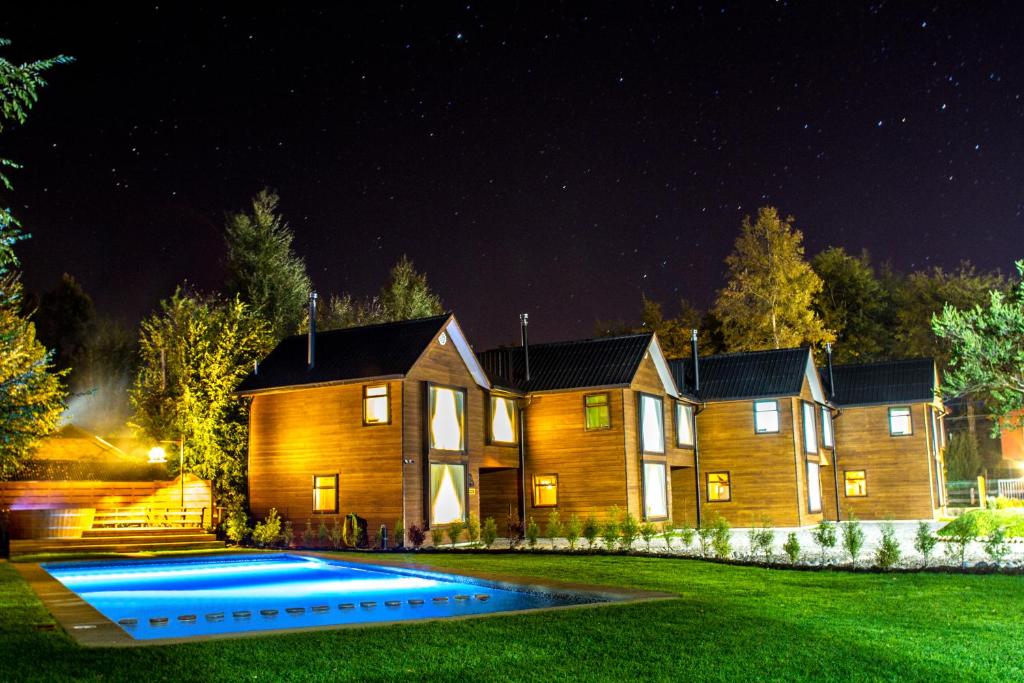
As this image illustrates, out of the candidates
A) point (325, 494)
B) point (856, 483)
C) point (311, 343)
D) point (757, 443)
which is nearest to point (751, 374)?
point (757, 443)

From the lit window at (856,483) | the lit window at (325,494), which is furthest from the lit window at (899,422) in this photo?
the lit window at (325,494)

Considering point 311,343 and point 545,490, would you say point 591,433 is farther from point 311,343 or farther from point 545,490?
point 311,343

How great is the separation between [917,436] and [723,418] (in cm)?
811

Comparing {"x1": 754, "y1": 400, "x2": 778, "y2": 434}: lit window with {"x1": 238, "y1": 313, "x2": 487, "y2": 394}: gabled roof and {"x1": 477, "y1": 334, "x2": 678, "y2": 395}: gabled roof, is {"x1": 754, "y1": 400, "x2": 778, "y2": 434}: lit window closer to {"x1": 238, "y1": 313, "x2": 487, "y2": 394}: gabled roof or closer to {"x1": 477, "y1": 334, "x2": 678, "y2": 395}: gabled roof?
{"x1": 477, "y1": 334, "x2": 678, "y2": 395}: gabled roof

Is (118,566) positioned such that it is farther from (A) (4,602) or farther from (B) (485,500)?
(B) (485,500)

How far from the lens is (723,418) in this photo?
33719 mm

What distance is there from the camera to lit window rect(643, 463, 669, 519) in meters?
29.3

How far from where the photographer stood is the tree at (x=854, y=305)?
186 ft

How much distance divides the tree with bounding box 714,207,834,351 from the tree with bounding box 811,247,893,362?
10224 mm

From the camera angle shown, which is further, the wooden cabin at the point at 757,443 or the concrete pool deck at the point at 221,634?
the wooden cabin at the point at 757,443

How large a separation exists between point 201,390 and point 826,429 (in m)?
22.8

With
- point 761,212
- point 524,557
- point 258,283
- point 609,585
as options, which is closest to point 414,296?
point 258,283

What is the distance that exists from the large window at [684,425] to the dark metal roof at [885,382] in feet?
25.6

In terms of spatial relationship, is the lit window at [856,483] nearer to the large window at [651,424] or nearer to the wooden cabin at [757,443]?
the wooden cabin at [757,443]
